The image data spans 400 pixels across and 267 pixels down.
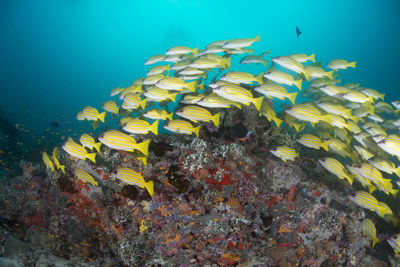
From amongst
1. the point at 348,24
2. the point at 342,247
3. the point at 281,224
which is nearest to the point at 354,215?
the point at 342,247

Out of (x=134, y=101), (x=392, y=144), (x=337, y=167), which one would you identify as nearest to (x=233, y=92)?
(x=134, y=101)

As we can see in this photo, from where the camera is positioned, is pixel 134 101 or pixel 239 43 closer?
pixel 134 101

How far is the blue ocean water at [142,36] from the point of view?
98.8 meters

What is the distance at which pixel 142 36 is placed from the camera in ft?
590

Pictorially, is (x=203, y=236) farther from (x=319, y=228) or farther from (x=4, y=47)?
(x=4, y=47)

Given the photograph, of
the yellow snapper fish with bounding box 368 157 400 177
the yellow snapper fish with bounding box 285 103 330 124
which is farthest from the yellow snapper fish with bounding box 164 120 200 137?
the yellow snapper fish with bounding box 368 157 400 177

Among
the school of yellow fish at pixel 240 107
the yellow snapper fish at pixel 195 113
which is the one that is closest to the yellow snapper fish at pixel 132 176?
the school of yellow fish at pixel 240 107

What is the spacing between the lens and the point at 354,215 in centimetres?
422

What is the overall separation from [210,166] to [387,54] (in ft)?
450

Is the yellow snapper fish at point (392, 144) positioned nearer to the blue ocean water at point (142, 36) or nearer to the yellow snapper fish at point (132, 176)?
the yellow snapper fish at point (132, 176)

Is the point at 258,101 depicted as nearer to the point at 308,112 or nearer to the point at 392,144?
the point at 308,112

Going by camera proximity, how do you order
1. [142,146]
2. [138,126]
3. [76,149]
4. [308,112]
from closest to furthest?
[142,146] → [76,149] → [138,126] → [308,112]

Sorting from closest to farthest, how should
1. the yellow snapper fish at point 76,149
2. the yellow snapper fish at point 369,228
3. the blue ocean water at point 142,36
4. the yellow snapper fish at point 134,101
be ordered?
the yellow snapper fish at point 76,149, the yellow snapper fish at point 369,228, the yellow snapper fish at point 134,101, the blue ocean water at point 142,36

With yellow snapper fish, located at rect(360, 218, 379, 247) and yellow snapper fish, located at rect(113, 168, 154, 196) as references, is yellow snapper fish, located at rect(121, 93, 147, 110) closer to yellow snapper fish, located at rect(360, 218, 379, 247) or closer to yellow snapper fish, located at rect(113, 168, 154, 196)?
yellow snapper fish, located at rect(113, 168, 154, 196)
